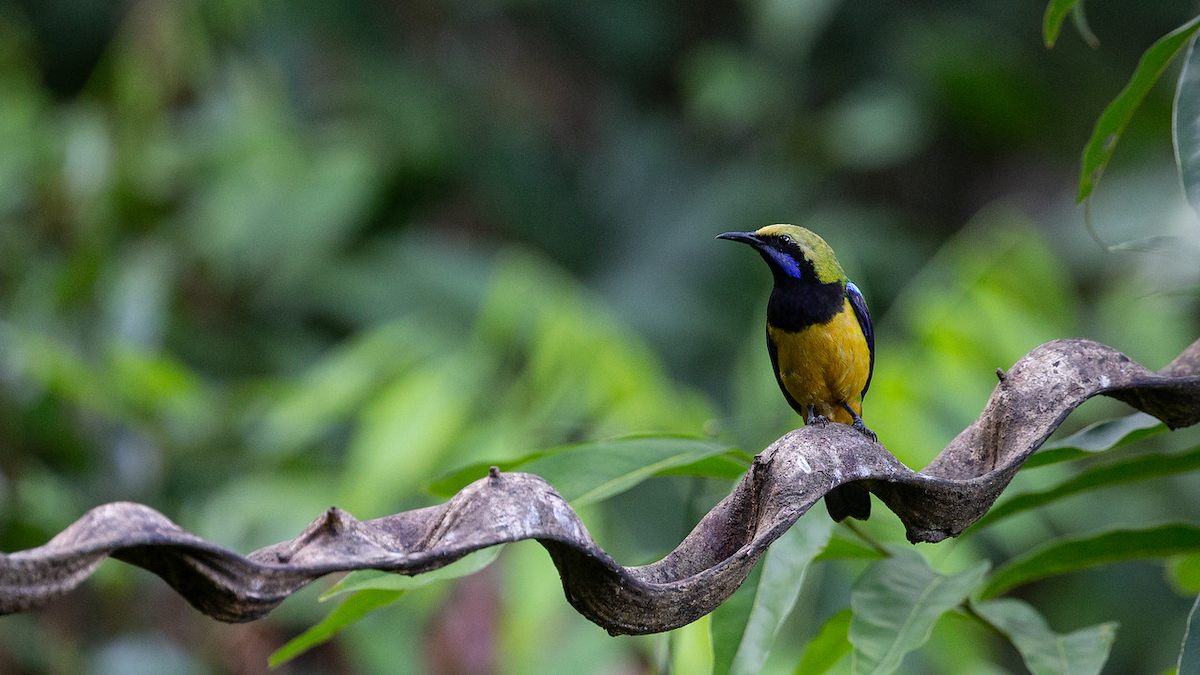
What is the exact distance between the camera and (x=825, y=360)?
3.97 feet

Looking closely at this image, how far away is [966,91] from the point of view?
14.8 ft

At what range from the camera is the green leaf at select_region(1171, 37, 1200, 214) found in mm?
878

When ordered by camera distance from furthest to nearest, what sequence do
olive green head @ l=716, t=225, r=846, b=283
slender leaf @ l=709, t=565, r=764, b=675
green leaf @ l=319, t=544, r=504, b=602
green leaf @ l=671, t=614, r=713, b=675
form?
1. green leaf @ l=671, t=614, r=713, b=675
2. olive green head @ l=716, t=225, r=846, b=283
3. slender leaf @ l=709, t=565, r=764, b=675
4. green leaf @ l=319, t=544, r=504, b=602

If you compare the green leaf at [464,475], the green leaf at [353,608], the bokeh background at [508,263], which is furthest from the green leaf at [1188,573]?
the green leaf at [353,608]

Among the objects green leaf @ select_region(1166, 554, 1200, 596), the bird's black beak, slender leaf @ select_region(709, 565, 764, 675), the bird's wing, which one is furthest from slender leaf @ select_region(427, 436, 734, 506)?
green leaf @ select_region(1166, 554, 1200, 596)

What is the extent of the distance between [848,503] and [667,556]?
32cm

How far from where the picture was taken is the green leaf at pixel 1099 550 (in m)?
1.01

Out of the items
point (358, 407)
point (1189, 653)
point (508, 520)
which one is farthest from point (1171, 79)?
point (508, 520)

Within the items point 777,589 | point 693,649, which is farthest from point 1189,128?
point 693,649

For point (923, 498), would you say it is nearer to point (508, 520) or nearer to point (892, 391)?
point (508, 520)

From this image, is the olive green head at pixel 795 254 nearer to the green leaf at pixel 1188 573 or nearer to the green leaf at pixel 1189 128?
the green leaf at pixel 1189 128

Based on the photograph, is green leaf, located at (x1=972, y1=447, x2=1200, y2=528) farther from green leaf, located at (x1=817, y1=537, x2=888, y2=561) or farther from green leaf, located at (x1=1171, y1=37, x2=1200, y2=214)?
green leaf, located at (x1=1171, y1=37, x2=1200, y2=214)

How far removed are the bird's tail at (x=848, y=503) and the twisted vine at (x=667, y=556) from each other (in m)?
0.12

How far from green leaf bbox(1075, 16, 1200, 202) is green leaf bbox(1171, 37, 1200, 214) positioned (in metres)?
0.02
